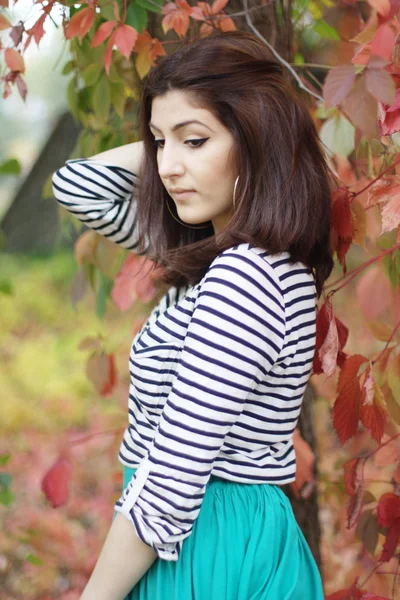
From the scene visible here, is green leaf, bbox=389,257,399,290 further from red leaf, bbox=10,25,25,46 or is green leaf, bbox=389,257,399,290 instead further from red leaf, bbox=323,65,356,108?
red leaf, bbox=10,25,25,46

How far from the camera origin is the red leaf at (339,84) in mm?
936

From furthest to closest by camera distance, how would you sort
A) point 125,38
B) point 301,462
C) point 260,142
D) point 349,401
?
point 301,462 → point 125,38 → point 349,401 → point 260,142

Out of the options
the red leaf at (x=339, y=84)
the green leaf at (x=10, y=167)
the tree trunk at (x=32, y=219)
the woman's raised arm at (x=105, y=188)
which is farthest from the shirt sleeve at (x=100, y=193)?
the tree trunk at (x=32, y=219)

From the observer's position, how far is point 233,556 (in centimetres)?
113

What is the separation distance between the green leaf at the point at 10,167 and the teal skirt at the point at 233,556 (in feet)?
3.23

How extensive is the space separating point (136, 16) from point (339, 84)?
2.56 ft

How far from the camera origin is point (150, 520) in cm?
103

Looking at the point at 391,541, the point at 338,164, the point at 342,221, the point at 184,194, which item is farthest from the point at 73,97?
the point at 391,541

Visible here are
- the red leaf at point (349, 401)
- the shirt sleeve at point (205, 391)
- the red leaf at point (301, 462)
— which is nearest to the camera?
the shirt sleeve at point (205, 391)

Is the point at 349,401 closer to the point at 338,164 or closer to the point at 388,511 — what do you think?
the point at 388,511

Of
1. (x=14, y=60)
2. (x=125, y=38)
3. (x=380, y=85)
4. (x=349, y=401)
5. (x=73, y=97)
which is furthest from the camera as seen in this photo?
(x=73, y=97)

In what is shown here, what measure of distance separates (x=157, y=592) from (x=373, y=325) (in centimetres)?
69

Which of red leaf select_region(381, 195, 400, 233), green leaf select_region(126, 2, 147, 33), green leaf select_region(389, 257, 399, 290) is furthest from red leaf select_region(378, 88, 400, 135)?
green leaf select_region(126, 2, 147, 33)

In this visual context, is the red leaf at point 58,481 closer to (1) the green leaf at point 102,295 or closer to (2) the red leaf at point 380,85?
(1) the green leaf at point 102,295
